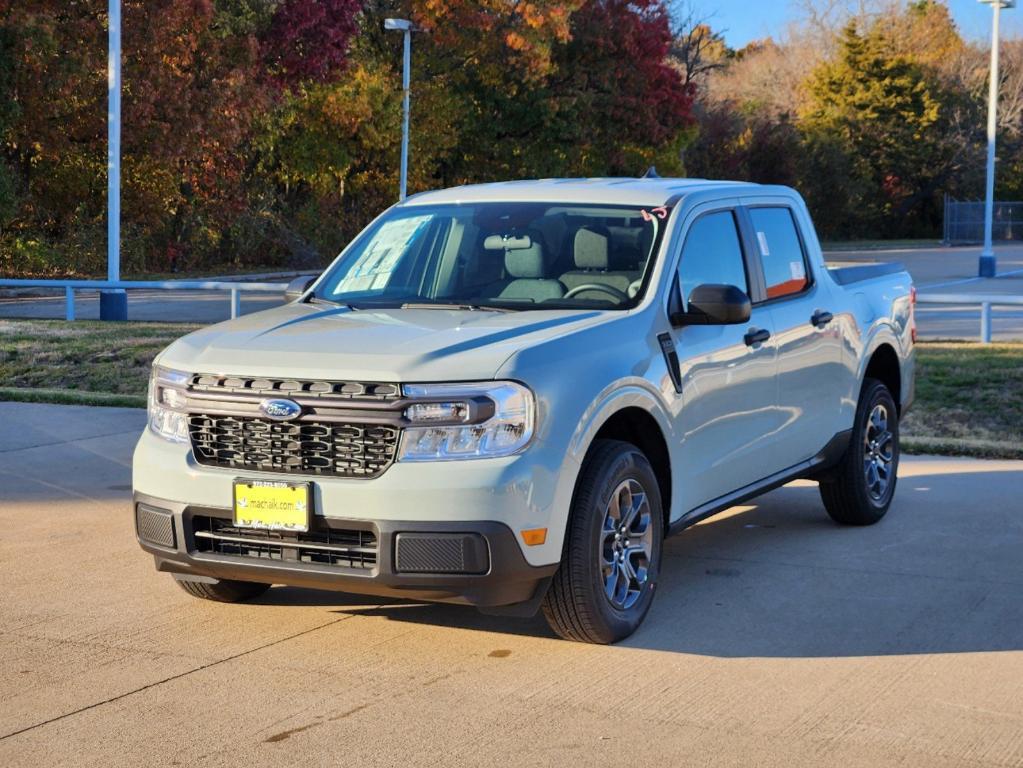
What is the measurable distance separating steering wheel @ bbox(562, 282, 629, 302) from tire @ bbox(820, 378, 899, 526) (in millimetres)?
2236

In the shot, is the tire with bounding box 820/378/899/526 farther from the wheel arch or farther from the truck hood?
the truck hood

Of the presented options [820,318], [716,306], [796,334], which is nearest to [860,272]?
[820,318]

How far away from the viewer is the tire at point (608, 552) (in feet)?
19.3

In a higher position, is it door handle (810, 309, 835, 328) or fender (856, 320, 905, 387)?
door handle (810, 309, 835, 328)

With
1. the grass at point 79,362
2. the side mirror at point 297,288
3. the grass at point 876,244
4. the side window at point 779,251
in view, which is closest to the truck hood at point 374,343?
the side mirror at point 297,288

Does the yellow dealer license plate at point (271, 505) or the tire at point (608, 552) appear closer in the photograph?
the yellow dealer license plate at point (271, 505)

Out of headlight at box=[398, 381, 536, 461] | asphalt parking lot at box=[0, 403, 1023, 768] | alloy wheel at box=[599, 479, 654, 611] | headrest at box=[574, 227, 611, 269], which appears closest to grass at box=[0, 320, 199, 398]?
asphalt parking lot at box=[0, 403, 1023, 768]

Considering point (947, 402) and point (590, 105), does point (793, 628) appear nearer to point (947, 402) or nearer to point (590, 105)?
point (947, 402)

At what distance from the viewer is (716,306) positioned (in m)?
6.63

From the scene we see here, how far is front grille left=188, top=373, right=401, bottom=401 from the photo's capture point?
567cm

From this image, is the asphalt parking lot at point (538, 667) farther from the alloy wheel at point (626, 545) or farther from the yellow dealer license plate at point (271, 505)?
the yellow dealer license plate at point (271, 505)

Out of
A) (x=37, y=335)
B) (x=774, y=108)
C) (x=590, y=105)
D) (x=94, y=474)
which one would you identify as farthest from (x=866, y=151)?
(x=94, y=474)

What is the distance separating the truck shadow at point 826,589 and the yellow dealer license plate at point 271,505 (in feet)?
3.16

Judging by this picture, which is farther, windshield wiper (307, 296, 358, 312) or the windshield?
windshield wiper (307, 296, 358, 312)
